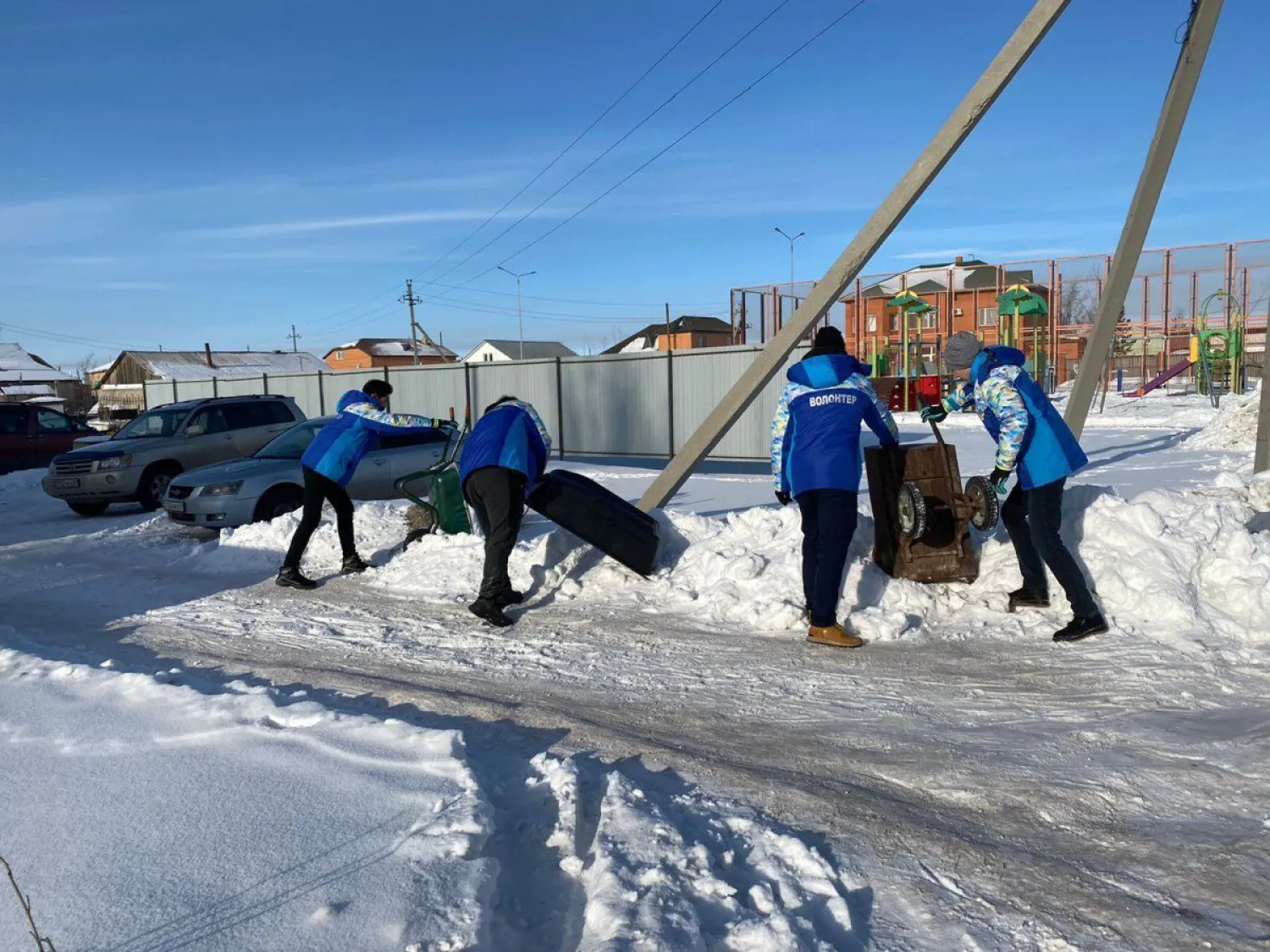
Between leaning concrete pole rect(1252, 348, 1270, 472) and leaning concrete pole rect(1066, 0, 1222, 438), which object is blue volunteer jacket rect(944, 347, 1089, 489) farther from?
leaning concrete pole rect(1252, 348, 1270, 472)

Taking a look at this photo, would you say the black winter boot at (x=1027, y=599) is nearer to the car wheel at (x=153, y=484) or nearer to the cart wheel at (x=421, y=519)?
the cart wheel at (x=421, y=519)

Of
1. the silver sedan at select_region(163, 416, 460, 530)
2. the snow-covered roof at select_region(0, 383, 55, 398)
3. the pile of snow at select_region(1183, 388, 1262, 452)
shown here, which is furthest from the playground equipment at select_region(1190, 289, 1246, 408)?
the snow-covered roof at select_region(0, 383, 55, 398)

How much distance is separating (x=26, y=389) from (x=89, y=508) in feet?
172

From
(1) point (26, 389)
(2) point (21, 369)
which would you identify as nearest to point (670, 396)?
(1) point (26, 389)

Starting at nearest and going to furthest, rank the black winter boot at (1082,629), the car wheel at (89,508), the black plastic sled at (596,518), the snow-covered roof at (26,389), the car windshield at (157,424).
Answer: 1. the black winter boot at (1082,629)
2. the black plastic sled at (596,518)
3. the car wheel at (89,508)
4. the car windshield at (157,424)
5. the snow-covered roof at (26,389)

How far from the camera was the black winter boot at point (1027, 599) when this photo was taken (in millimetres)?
5805

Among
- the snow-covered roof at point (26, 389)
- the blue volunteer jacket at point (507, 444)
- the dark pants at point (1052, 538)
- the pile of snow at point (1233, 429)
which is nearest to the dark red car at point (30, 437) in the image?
the blue volunteer jacket at point (507, 444)

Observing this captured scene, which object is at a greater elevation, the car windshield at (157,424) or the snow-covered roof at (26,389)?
the snow-covered roof at (26,389)

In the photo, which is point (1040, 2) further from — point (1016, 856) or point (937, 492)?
point (1016, 856)

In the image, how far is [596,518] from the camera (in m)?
6.66

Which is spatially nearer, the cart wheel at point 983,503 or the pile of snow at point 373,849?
the pile of snow at point 373,849

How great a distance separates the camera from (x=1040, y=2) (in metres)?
6.67

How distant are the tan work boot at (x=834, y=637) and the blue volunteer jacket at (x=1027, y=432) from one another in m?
1.32

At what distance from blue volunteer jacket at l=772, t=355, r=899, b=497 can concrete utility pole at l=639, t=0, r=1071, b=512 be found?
1.33m
